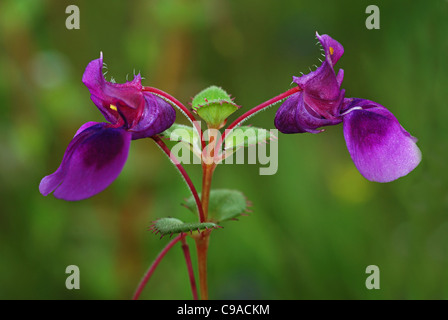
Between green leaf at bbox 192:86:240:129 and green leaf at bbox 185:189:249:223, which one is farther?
green leaf at bbox 185:189:249:223

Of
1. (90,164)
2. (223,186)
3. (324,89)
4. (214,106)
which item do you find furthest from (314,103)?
(223,186)

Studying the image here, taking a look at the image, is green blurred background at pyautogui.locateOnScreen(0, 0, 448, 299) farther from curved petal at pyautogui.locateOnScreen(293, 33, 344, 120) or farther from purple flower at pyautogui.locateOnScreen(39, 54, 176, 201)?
purple flower at pyautogui.locateOnScreen(39, 54, 176, 201)

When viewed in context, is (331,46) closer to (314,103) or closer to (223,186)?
(314,103)

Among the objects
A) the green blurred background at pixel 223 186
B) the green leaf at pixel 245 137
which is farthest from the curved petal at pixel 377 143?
the green blurred background at pixel 223 186

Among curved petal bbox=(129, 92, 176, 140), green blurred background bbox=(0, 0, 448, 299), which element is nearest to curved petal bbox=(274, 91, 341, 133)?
curved petal bbox=(129, 92, 176, 140)

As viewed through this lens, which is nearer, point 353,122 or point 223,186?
point 353,122

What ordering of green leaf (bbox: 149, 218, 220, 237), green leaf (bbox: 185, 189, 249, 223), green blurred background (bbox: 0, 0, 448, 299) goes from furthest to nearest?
green blurred background (bbox: 0, 0, 448, 299) < green leaf (bbox: 185, 189, 249, 223) < green leaf (bbox: 149, 218, 220, 237)
